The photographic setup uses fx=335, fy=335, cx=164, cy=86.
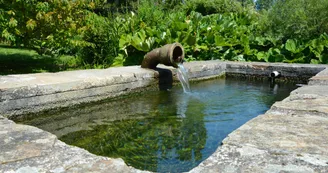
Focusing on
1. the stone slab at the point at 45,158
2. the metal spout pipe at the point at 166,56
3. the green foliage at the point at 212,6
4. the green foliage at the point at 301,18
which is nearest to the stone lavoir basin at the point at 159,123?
the stone slab at the point at 45,158

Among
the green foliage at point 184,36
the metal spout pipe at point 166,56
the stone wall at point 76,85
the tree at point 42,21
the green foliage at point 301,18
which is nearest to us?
the stone wall at point 76,85

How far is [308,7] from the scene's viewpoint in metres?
7.98

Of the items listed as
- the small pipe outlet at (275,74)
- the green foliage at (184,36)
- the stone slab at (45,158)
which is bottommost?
the stone slab at (45,158)

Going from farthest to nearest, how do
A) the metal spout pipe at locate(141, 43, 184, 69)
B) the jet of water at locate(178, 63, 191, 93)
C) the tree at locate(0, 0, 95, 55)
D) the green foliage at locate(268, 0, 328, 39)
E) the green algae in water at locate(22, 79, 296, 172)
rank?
the green foliage at locate(268, 0, 328, 39), the jet of water at locate(178, 63, 191, 93), the tree at locate(0, 0, 95, 55), the metal spout pipe at locate(141, 43, 184, 69), the green algae in water at locate(22, 79, 296, 172)

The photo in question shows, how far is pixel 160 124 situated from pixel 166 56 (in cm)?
186

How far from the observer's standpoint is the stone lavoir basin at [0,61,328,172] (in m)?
1.66

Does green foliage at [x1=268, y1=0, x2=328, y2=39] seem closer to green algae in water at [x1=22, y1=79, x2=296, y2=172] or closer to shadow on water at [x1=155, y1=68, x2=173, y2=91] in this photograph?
green algae in water at [x1=22, y1=79, x2=296, y2=172]

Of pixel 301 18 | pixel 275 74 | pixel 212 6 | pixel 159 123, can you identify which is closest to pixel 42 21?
pixel 159 123

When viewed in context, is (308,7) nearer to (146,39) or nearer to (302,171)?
(146,39)

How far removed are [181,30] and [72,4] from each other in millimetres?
2808

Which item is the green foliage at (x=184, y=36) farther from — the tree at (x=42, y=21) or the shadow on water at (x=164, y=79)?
the shadow on water at (x=164, y=79)

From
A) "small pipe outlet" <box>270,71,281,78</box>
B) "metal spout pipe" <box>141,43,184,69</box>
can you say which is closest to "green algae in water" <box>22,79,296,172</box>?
"metal spout pipe" <box>141,43,184,69</box>

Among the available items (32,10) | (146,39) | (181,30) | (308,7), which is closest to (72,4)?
(32,10)

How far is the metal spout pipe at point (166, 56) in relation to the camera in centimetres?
508
